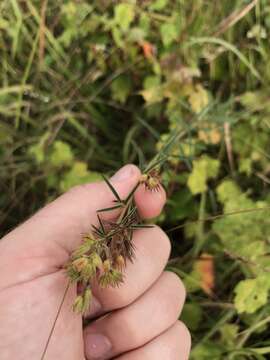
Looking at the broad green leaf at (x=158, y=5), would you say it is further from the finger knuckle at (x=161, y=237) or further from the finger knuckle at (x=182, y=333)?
the finger knuckle at (x=182, y=333)

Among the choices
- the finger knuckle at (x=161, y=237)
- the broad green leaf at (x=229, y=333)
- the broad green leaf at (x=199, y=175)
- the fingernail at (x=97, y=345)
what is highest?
the finger knuckle at (x=161, y=237)

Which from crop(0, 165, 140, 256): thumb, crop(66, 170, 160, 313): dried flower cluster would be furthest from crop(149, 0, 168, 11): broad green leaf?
crop(66, 170, 160, 313): dried flower cluster

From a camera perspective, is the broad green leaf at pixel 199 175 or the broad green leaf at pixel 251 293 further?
the broad green leaf at pixel 199 175

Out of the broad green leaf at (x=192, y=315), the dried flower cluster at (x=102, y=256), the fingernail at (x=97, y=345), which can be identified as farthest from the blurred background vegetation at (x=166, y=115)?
the dried flower cluster at (x=102, y=256)

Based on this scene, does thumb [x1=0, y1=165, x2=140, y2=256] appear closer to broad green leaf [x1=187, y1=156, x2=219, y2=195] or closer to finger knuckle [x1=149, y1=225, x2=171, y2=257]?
finger knuckle [x1=149, y1=225, x2=171, y2=257]

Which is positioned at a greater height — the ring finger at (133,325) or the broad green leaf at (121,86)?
the broad green leaf at (121,86)

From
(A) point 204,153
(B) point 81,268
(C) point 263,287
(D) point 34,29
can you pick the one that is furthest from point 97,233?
(D) point 34,29

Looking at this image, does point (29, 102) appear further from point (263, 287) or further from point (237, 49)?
point (263, 287)
